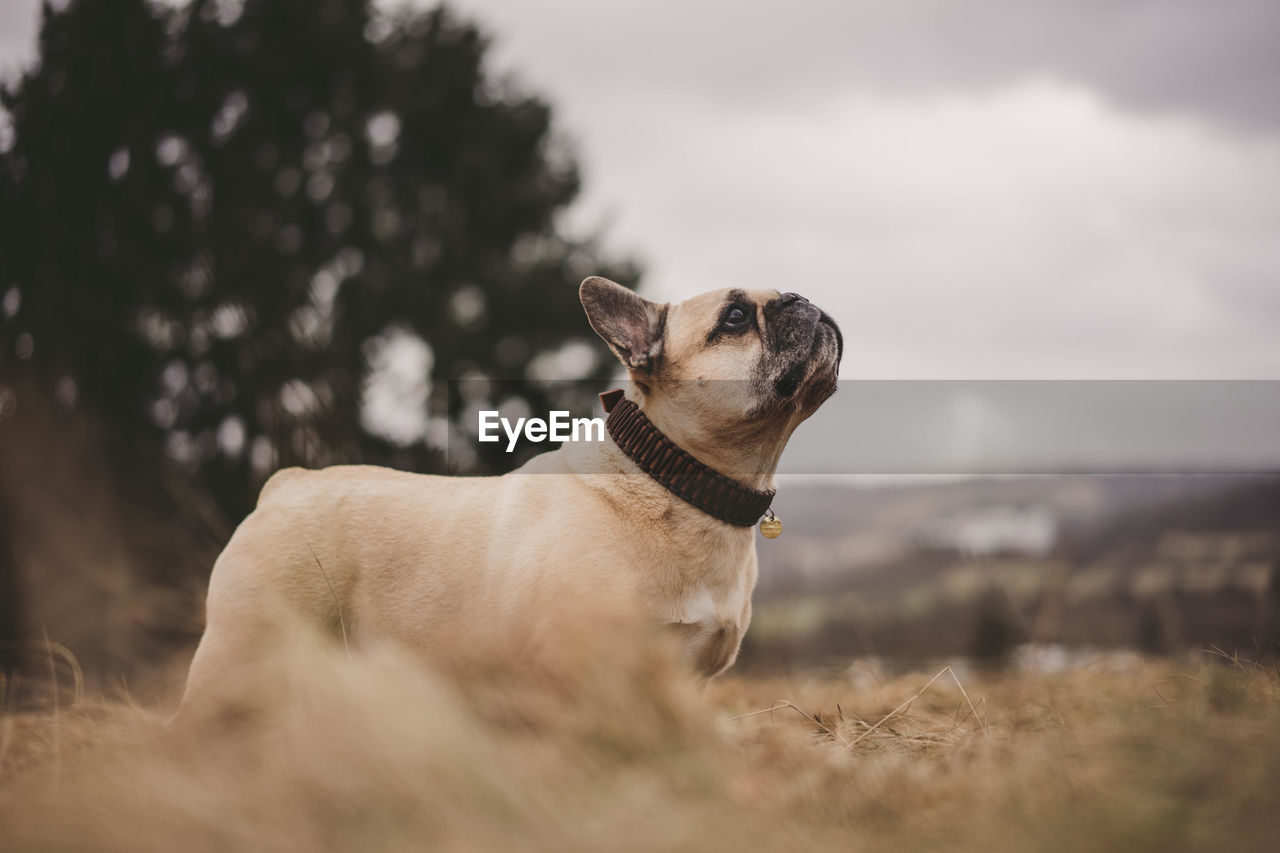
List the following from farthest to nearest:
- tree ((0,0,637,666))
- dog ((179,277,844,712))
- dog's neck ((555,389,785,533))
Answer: tree ((0,0,637,666)), dog's neck ((555,389,785,533)), dog ((179,277,844,712))

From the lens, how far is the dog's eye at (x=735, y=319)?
133 inches

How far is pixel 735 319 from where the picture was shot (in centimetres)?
340

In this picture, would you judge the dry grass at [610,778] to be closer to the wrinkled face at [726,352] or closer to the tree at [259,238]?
the wrinkled face at [726,352]

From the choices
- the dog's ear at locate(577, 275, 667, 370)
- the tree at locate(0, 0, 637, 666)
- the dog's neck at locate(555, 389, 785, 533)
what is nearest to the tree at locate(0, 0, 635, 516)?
the tree at locate(0, 0, 637, 666)

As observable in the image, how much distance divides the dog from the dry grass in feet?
2.33

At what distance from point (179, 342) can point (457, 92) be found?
5590 millimetres

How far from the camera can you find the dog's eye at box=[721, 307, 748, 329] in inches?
133

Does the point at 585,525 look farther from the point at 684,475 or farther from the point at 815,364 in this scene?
the point at 815,364

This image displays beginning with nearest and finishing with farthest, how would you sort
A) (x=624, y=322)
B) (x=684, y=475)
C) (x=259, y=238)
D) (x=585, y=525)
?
(x=585, y=525) < (x=684, y=475) < (x=624, y=322) < (x=259, y=238)

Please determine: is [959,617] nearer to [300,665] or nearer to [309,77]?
[300,665]

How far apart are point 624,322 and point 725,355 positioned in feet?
1.48

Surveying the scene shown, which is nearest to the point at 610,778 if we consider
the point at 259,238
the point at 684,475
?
the point at 684,475

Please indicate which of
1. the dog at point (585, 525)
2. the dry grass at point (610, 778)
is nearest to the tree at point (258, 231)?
the dog at point (585, 525)

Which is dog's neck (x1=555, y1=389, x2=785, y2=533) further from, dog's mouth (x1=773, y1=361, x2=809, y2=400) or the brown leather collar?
dog's mouth (x1=773, y1=361, x2=809, y2=400)
